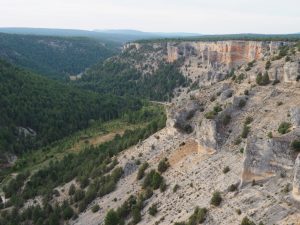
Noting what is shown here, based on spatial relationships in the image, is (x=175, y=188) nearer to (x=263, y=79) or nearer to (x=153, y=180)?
(x=153, y=180)

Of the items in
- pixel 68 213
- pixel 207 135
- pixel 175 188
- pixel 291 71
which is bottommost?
pixel 68 213

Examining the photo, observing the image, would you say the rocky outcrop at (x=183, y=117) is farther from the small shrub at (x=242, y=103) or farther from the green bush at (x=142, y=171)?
the small shrub at (x=242, y=103)

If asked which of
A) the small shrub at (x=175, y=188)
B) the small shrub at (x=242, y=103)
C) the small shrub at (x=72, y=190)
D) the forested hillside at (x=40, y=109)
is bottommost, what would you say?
the forested hillside at (x=40, y=109)

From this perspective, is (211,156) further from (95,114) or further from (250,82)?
(95,114)

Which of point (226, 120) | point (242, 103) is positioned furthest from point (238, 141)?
point (242, 103)

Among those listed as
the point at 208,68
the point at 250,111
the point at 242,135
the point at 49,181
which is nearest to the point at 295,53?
the point at 250,111

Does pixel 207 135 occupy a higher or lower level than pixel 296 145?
lower

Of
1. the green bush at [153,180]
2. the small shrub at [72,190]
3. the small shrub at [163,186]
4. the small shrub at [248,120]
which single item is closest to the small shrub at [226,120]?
the small shrub at [248,120]
